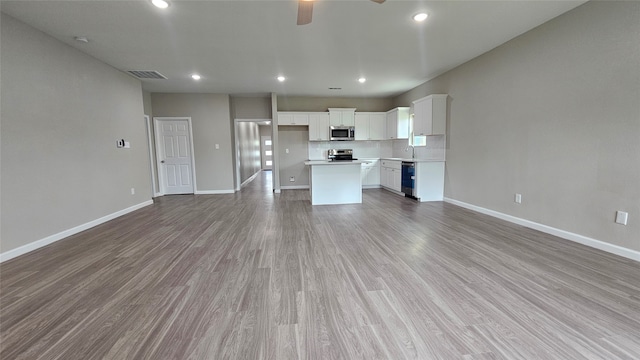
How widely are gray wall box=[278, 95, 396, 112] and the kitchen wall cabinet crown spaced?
44cm

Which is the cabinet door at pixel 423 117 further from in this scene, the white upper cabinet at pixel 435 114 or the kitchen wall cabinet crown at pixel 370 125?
the kitchen wall cabinet crown at pixel 370 125

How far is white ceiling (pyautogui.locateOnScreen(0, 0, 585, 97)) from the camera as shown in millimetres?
2824

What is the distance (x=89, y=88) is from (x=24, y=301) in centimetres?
351

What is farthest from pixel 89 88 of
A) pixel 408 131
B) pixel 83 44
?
pixel 408 131

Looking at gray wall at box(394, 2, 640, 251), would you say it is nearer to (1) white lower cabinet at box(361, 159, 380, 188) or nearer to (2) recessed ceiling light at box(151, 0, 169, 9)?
(1) white lower cabinet at box(361, 159, 380, 188)

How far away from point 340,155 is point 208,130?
3.76 metres

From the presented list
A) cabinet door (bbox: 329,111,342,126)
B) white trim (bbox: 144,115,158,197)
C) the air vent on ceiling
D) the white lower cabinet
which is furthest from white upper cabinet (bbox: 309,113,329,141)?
white trim (bbox: 144,115,158,197)

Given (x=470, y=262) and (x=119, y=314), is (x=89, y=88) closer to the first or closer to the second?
(x=119, y=314)

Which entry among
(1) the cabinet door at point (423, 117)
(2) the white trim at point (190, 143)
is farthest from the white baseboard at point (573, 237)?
(2) the white trim at point (190, 143)

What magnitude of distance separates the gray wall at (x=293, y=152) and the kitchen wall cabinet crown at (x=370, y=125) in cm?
157

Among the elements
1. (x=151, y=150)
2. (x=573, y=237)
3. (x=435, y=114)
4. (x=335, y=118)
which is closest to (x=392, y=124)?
(x=335, y=118)

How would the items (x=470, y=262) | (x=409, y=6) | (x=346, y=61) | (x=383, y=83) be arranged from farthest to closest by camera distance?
1. (x=383, y=83)
2. (x=346, y=61)
3. (x=409, y=6)
4. (x=470, y=262)

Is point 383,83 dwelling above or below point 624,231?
above

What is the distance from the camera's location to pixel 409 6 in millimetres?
2840
